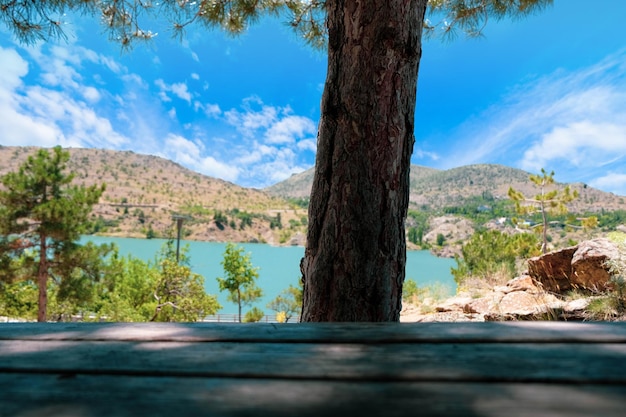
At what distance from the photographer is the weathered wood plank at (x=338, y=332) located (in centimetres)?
72

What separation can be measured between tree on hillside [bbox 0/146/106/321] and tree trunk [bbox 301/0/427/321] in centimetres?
824

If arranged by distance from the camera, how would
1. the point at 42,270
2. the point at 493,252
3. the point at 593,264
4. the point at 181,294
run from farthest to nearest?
1. the point at 181,294
2. the point at 493,252
3. the point at 42,270
4. the point at 593,264

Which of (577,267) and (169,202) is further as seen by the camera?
(169,202)

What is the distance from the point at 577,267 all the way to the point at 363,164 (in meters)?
4.21

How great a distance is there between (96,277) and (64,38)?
6998mm

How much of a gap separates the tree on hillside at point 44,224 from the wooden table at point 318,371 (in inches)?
339

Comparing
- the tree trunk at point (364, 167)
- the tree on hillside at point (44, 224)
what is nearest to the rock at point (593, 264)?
the tree trunk at point (364, 167)

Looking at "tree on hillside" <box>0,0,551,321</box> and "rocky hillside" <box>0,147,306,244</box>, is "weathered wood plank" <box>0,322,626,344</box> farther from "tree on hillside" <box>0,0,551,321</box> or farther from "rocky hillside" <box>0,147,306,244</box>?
"rocky hillside" <box>0,147,306,244</box>

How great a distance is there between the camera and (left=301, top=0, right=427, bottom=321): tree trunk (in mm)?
1474

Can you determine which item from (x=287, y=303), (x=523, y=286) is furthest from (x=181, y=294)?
(x=523, y=286)

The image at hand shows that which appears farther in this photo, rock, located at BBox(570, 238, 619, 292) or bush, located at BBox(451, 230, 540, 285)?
bush, located at BBox(451, 230, 540, 285)

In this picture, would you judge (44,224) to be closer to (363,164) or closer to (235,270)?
(235,270)

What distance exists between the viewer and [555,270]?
198 inches

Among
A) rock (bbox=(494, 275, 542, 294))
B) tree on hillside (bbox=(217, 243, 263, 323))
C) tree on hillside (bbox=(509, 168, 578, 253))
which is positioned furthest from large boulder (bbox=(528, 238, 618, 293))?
tree on hillside (bbox=(217, 243, 263, 323))
